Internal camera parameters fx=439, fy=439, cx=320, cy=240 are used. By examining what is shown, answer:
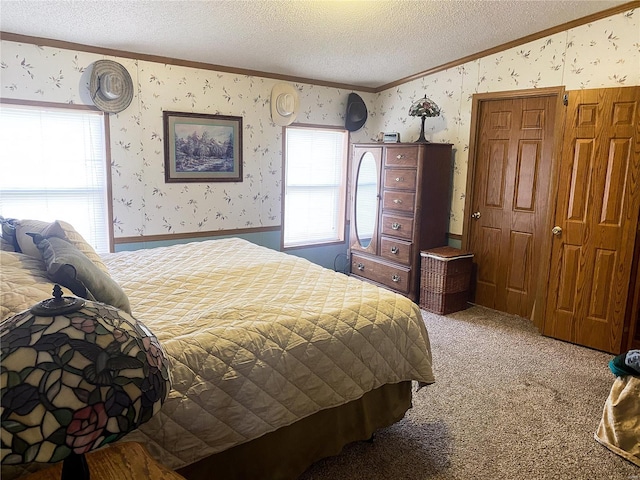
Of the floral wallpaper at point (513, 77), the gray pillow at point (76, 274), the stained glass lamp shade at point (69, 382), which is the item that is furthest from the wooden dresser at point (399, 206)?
the stained glass lamp shade at point (69, 382)

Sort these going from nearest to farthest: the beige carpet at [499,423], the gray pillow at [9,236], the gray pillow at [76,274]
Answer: the gray pillow at [76,274]
the gray pillow at [9,236]
the beige carpet at [499,423]

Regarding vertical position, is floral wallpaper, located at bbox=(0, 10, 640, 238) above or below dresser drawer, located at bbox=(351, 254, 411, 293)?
above

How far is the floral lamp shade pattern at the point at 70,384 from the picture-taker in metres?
0.65

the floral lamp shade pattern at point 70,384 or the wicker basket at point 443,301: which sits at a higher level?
the floral lamp shade pattern at point 70,384

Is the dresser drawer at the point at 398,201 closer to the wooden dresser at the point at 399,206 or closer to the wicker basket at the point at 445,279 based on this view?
the wooden dresser at the point at 399,206

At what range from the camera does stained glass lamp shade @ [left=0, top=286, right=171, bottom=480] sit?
2.15 feet

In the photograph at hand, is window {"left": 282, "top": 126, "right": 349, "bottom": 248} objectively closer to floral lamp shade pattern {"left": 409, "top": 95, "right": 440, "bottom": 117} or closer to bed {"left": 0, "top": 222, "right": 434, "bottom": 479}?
floral lamp shade pattern {"left": 409, "top": 95, "right": 440, "bottom": 117}

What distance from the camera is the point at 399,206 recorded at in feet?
14.8

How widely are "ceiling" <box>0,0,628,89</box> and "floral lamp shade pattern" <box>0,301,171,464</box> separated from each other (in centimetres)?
284

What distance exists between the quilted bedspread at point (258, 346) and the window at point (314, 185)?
2.44 metres

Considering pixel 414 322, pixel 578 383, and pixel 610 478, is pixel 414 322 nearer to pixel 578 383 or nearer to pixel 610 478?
pixel 610 478

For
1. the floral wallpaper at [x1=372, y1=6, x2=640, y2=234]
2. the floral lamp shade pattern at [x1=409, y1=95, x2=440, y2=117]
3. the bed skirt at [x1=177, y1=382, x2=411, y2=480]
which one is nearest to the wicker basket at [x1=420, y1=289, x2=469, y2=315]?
the floral wallpaper at [x1=372, y1=6, x2=640, y2=234]

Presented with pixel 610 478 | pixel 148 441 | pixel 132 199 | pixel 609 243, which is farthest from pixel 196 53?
pixel 610 478

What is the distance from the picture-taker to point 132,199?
3873 millimetres
